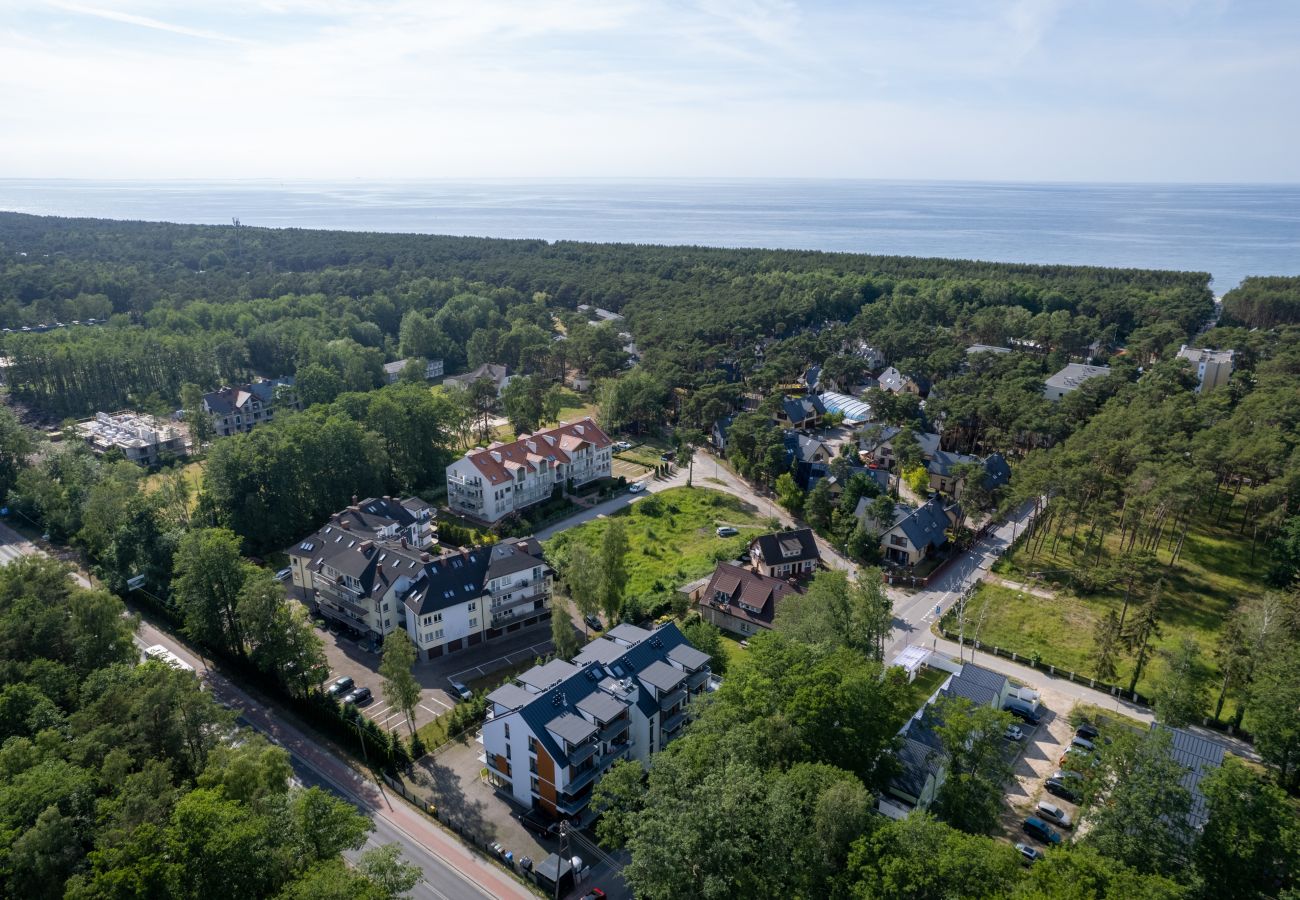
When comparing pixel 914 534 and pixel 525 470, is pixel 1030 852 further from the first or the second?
pixel 525 470

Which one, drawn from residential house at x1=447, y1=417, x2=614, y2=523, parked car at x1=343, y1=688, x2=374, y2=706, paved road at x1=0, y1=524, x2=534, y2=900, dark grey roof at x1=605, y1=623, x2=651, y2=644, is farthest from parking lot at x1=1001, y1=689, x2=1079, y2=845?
residential house at x1=447, y1=417, x2=614, y2=523

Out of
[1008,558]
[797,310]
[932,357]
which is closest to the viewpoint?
[1008,558]

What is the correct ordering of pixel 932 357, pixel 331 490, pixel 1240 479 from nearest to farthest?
pixel 331 490 → pixel 1240 479 → pixel 932 357

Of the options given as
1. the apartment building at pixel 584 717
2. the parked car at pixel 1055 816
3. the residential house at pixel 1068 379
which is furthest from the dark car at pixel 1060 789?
the residential house at pixel 1068 379

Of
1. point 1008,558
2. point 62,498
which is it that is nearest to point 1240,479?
point 1008,558

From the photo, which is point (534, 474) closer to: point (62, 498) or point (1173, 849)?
point (62, 498)

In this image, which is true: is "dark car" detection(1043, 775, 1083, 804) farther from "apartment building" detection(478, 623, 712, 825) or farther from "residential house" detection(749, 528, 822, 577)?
"residential house" detection(749, 528, 822, 577)

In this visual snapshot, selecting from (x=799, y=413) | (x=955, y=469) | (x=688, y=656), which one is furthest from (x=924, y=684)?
(x=799, y=413)
